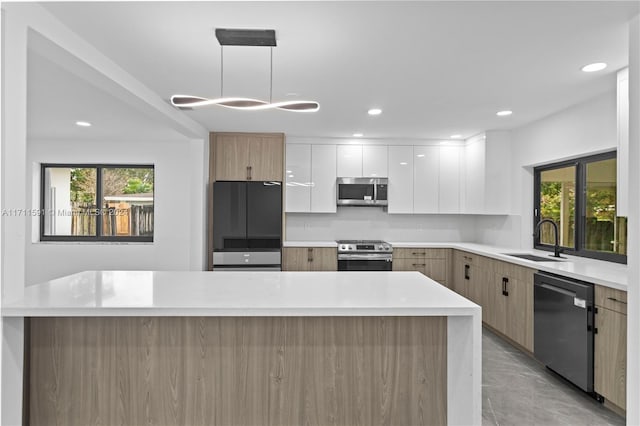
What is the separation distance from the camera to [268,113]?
405 cm

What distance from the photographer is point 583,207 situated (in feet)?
12.1

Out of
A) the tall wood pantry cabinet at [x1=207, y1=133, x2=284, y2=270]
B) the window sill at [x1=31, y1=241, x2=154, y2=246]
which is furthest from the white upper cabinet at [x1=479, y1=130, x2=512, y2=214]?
the window sill at [x1=31, y1=241, x2=154, y2=246]

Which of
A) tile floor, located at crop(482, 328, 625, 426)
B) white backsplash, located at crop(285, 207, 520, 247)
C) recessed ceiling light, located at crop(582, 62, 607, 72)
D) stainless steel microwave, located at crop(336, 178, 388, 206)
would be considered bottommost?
tile floor, located at crop(482, 328, 625, 426)

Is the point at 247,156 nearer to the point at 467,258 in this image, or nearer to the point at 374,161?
the point at 374,161

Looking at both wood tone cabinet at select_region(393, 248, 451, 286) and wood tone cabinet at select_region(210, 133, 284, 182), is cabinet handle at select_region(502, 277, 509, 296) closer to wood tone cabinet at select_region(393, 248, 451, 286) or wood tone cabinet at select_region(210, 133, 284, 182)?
wood tone cabinet at select_region(393, 248, 451, 286)

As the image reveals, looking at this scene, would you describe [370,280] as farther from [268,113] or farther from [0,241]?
[268,113]

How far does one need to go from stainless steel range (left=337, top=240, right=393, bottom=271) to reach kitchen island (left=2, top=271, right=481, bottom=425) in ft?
9.61

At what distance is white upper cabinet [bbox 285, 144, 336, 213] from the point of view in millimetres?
5277

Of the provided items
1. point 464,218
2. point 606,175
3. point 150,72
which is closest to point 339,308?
point 150,72

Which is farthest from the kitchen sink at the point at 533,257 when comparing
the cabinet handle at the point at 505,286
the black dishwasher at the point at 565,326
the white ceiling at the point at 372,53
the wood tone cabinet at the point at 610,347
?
the white ceiling at the point at 372,53

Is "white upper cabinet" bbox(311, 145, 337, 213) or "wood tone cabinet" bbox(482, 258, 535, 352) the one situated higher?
"white upper cabinet" bbox(311, 145, 337, 213)

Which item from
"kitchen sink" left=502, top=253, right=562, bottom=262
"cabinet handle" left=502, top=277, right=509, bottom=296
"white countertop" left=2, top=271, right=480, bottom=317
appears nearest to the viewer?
"white countertop" left=2, top=271, right=480, bottom=317

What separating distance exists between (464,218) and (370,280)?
12.8ft

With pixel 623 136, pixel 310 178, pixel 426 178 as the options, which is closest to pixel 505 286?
pixel 623 136
